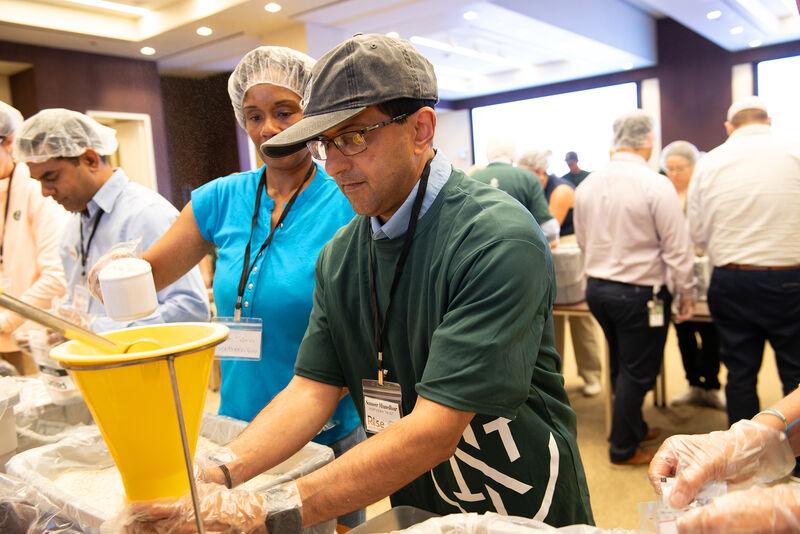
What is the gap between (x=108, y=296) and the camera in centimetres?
85

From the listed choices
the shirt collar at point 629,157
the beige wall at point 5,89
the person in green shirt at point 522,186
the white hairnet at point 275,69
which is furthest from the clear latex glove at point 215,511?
the beige wall at point 5,89

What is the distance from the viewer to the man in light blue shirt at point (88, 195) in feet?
5.72

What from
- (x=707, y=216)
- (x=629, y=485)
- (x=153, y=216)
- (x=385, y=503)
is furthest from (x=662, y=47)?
(x=153, y=216)

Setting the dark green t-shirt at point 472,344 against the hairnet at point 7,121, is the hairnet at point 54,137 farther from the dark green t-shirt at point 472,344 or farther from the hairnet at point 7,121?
the dark green t-shirt at point 472,344

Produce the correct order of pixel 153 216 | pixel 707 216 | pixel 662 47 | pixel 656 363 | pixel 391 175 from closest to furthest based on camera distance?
pixel 391 175 → pixel 153 216 → pixel 707 216 → pixel 656 363 → pixel 662 47

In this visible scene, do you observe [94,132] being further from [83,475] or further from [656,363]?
[656,363]

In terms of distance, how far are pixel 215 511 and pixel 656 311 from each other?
2.49 metres

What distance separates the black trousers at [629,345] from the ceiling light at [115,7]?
4.65 metres

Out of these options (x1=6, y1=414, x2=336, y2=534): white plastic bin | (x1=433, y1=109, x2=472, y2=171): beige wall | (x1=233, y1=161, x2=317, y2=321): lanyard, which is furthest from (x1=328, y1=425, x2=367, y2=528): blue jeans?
(x1=433, y1=109, x2=472, y2=171): beige wall

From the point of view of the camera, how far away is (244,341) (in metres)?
1.32

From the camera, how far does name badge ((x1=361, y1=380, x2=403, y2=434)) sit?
1.02 metres

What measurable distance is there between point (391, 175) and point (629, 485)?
2.40 meters

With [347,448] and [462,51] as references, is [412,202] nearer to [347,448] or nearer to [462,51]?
[347,448]

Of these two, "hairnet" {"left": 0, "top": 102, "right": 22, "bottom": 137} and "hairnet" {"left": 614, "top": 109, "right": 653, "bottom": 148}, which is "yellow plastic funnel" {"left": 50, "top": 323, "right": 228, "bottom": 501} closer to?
"hairnet" {"left": 0, "top": 102, "right": 22, "bottom": 137}
